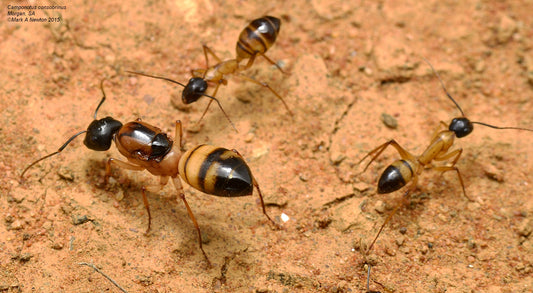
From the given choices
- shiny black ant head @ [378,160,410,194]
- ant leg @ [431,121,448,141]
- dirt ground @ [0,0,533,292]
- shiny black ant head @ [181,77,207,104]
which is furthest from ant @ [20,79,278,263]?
ant leg @ [431,121,448,141]

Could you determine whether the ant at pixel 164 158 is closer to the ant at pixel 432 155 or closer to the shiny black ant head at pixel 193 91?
the shiny black ant head at pixel 193 91

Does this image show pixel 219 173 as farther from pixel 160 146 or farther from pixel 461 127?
pixel 461 127

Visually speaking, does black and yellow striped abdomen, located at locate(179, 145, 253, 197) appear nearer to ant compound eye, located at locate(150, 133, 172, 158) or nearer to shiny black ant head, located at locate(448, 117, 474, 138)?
ant compound eye, located at locate(150, 133, 172, 158)

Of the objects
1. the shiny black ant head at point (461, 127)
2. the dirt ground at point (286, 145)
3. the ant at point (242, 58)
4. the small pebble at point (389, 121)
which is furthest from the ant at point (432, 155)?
the ant at point (242, 58)

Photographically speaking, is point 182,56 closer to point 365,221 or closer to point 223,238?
point 223,238

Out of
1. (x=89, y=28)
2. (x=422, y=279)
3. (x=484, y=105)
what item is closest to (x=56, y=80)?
(x=89, y=28)

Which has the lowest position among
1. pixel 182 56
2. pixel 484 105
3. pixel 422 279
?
pixel 422 279

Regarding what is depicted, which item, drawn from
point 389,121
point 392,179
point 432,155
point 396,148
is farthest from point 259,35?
point 432,155
